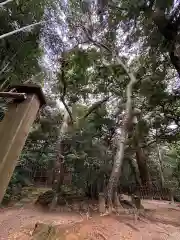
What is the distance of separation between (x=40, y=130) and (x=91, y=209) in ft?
16.9

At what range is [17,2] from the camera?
558cm

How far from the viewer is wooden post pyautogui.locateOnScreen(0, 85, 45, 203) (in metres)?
1.13

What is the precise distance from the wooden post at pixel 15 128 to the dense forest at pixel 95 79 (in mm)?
3900

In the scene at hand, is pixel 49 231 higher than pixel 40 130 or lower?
lower

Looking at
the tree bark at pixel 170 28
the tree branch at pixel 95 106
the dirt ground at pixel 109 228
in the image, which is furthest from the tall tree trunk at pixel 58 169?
the tree bark at pixel 170 28

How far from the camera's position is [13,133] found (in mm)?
1195

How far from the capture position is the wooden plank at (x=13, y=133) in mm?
1123

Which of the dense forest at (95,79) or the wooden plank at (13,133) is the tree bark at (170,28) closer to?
the dense forest at (95,79)

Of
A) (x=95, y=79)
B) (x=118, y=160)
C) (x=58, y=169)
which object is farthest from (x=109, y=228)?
(x=95, y=79)

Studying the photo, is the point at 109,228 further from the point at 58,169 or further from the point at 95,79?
the point at 95,79

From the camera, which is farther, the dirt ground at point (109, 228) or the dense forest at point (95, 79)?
the dense forest at point (95, 79)

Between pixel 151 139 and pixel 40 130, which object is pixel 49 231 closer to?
pixel 40 130

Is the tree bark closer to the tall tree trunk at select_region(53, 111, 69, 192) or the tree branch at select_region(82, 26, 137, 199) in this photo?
the tree branch at select_region(82, 26, 137, 199)

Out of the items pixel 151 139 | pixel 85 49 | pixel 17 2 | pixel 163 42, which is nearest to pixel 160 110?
pixel 151 139
